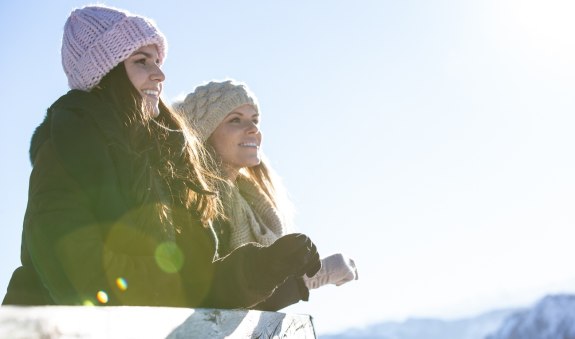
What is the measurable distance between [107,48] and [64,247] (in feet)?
3.30

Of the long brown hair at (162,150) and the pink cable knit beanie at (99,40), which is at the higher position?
the pink cable knit beanie at (99,40)

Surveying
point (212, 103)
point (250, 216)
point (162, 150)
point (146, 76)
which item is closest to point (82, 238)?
point (162, 150)

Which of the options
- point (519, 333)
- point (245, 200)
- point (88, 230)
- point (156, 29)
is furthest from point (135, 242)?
point (519, 333)

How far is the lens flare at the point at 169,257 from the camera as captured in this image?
238 centimetres

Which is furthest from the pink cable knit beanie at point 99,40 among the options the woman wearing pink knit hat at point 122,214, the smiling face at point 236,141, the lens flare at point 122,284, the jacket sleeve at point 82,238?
the smiling face at point 236,141

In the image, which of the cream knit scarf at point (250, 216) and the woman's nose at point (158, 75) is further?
the cream knit scarf at point (250, 216)

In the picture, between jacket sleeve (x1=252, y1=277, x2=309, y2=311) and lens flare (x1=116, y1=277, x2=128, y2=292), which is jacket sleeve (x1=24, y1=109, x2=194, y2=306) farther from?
jacket sleeve (x1=252, y1=277, x2=309, y2=311)

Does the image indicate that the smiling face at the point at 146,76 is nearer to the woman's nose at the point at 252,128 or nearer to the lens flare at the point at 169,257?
the lens flare at the point at 169,257

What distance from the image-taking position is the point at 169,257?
2447mm

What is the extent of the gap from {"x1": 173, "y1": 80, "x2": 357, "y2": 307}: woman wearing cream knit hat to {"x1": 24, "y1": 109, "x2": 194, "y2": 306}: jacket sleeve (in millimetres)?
1573

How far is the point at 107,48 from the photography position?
9.63ft

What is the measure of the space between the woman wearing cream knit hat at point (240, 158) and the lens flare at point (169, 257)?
1.43m

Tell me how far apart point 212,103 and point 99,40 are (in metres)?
1.68

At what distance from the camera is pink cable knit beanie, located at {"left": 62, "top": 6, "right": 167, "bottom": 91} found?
114 inches
